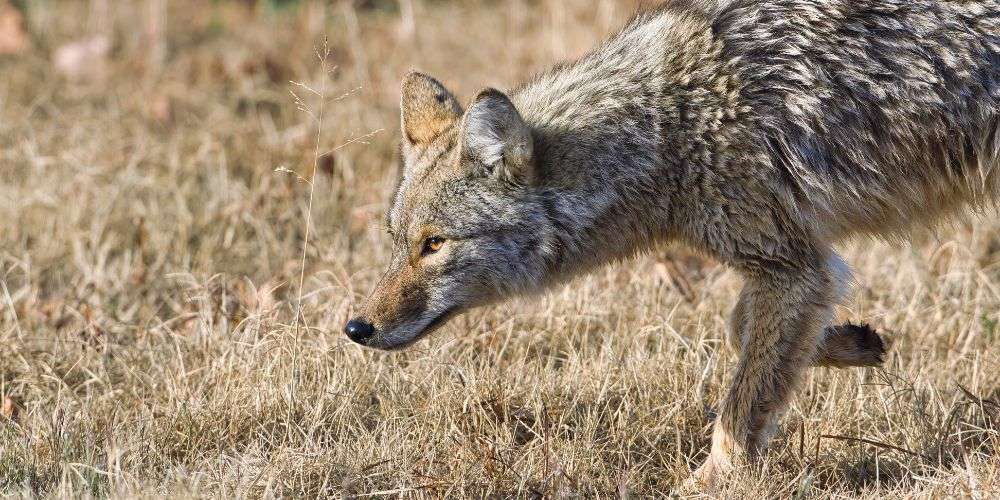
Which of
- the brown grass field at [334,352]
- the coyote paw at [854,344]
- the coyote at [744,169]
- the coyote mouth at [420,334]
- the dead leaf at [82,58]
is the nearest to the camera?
the brown grass field at [334,352]

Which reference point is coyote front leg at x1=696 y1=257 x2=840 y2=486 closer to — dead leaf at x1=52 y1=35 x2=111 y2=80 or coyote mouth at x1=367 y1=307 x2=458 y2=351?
coyote mouth at x1=367 y1=307 x2=458 y2=351

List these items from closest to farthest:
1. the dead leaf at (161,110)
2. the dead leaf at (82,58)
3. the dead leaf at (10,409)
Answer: the dead leaf at (10,409), the dead leaf at (161,110), the dead leaf at (82,58)

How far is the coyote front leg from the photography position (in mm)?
4711

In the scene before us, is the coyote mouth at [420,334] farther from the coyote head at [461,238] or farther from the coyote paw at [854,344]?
the coyote paw at [854,344]

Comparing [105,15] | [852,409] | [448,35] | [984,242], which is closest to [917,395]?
[852,409]

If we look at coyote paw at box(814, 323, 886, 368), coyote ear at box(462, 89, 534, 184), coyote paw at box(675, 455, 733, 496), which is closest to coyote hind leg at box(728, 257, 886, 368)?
coyote paw at box(814, 323, 886, 368)

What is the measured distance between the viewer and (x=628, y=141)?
4.80 meters

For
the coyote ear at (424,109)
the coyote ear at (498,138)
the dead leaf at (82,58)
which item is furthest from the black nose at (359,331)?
the dead leaf at (82,58)

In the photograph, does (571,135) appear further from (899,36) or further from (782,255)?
(899,36)

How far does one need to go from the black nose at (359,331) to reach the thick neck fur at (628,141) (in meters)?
0.82

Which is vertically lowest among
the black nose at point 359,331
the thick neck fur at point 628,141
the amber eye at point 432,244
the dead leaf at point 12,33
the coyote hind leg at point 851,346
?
the coyote hind leg at point 851,346

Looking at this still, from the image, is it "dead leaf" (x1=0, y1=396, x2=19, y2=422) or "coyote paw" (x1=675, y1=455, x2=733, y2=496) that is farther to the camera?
"dead leaf" (x1=0, y1=396, x2=19, y2=422)

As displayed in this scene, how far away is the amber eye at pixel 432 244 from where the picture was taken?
4.86 meters

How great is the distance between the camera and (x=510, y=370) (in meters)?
5.38
